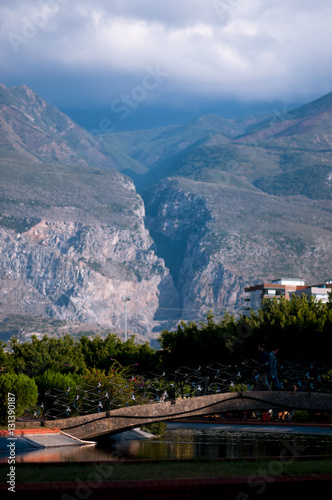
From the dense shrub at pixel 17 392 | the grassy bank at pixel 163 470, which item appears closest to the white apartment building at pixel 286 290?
Result: the dense shrub at pixel 17 392

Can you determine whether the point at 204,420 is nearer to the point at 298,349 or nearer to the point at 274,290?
the point at 298,349

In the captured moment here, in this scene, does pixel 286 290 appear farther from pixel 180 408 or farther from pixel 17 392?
pixel 17 392

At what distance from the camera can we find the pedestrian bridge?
76.0ft

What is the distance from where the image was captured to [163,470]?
1333 centimetres

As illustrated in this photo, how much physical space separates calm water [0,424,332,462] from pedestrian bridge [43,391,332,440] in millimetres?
797

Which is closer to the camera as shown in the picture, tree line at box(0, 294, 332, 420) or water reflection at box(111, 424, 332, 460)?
water reflection at box(111, 424, 332, 460)

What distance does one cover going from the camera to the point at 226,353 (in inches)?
1745

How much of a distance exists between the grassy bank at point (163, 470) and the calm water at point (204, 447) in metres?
3.48

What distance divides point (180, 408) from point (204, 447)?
1807mm

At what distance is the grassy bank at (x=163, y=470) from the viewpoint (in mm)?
12398

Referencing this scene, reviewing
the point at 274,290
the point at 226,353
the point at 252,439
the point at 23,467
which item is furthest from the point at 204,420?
the point at 274,290

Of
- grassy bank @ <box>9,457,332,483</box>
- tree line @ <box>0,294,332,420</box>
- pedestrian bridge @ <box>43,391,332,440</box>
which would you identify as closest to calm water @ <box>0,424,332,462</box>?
pedestrian bridge @ <box>43,391,332,440</box>

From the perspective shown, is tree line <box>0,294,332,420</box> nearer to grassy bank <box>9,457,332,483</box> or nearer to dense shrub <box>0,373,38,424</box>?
dense shrub <box>0,373,38,424</box>

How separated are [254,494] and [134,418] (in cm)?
1183
